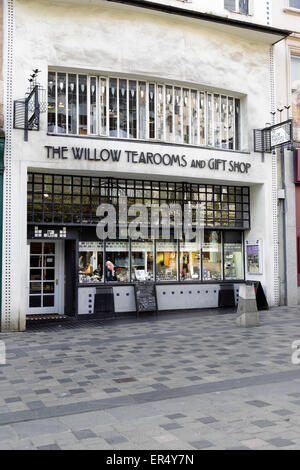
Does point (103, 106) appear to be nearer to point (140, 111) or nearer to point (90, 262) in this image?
point (140, 111)

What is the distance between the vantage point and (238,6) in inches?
604

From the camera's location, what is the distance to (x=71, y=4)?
1247 centimetres

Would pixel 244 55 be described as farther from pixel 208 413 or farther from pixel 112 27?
pixel 208 413

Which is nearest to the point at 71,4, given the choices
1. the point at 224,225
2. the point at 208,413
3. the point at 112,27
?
the point at 112,27

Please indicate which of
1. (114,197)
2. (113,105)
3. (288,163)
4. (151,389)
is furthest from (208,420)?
(288,163)

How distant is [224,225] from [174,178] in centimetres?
269

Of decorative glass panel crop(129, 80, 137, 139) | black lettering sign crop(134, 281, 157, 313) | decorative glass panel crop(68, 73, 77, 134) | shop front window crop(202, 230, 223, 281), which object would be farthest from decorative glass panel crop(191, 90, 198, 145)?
black lettering sign crop(134, 281, 157, 313)

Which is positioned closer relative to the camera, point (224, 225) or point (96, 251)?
point (96, 251)

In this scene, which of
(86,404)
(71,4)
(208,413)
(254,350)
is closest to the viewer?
A: (208,413)

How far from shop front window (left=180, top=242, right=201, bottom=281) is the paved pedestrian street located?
12.4 ft

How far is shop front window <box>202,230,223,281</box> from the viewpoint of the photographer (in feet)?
50.2

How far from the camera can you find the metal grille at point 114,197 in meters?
12.7

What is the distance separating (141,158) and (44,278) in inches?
184

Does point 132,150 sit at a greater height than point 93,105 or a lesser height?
lesser
